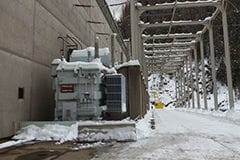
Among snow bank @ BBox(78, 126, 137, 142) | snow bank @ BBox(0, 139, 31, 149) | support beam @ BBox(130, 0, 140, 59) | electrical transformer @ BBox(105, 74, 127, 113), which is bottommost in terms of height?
snow bank @ BBox(0, 139, 31, 149)

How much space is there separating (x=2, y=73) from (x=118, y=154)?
9.66 feet

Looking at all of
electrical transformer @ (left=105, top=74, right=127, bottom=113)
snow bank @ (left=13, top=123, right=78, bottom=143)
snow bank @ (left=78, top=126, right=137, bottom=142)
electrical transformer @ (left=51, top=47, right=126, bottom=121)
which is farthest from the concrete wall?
electrical transformer @ (left=105, top=74, right=127, bottom=113)

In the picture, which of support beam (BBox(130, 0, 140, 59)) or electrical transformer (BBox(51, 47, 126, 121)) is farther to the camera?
support beam (BBox(130, 0, 140, 59))

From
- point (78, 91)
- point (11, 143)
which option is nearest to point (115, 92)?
point (78, 91)

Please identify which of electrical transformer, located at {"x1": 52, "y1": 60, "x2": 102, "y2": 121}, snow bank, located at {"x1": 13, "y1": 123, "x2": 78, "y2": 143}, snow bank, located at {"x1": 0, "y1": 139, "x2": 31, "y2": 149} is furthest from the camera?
electrical transformer, located at {"x1": 52, "y1": 60, "x2": 102, "y2": 121}

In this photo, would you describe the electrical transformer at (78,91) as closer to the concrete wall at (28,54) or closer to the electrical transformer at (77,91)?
the electrical transformer at (77,91)

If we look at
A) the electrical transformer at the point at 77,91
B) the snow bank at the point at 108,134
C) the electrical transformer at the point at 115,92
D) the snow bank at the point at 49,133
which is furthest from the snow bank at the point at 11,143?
the electrical transformer at the point at 115,92

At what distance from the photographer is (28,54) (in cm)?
745

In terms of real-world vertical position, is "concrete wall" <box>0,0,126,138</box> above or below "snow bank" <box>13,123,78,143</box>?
above

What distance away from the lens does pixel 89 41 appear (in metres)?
15.0

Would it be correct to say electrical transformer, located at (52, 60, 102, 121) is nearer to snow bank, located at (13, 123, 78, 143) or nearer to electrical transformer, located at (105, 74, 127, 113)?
electrical transformer, located at (105, 74, 127, 113)

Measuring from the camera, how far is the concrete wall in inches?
248

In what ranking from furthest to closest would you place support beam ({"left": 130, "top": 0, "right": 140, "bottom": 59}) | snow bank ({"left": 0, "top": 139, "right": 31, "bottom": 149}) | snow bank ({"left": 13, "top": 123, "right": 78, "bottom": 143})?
support beam ({"left": 130, "top": 0, "right": 140, "bottom": 59})
snow bank ({"left": 13, "top": 123, "right": 78, "bottom": 143})
snow bank ({"left": 0, "top": 139, "right": 31, "bottom": 149})

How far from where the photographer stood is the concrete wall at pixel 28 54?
6.30 meters
